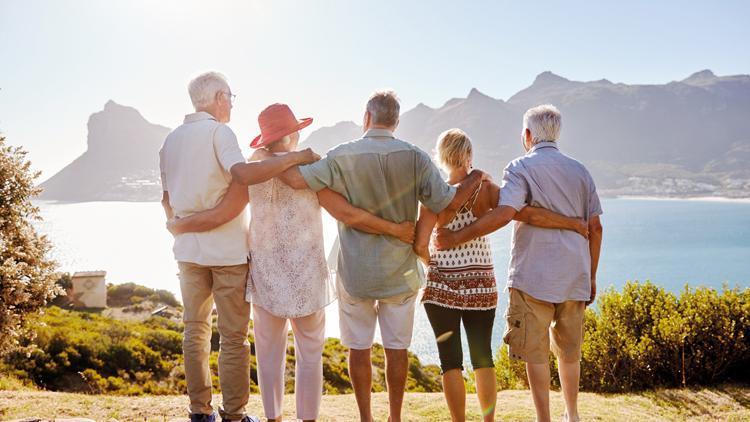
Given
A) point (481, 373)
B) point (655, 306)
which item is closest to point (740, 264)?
point (655, 306)

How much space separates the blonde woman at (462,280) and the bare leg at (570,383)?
56 cm

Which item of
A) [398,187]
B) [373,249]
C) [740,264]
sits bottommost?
[740,264]

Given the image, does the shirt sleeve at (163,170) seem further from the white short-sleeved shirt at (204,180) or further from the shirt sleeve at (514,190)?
the shirt sleeve at (514,190)

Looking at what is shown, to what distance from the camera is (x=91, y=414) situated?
4715mm

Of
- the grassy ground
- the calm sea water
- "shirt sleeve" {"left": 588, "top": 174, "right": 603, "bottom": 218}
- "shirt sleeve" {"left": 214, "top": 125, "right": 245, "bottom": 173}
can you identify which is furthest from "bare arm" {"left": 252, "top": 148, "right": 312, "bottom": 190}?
the calm sea water

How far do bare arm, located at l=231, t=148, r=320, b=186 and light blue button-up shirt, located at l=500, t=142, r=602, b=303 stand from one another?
1.42m

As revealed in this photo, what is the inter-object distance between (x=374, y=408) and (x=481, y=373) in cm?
263

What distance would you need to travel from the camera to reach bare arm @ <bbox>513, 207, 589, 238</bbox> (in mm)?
3387

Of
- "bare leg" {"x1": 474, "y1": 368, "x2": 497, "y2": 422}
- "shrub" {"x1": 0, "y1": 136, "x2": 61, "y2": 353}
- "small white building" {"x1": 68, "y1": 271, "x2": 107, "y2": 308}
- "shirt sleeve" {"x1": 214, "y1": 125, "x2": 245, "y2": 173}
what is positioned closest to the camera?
"shirt sleeve" {"x1": 214, "y1": 125, "x2": 245, "y2": 173}

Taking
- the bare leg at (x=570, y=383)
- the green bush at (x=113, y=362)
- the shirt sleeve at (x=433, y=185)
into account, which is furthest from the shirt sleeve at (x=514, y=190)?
the green bush at (x=113, y=362)

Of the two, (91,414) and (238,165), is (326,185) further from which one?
(91,414)

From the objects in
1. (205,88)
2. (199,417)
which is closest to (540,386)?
(199,417)

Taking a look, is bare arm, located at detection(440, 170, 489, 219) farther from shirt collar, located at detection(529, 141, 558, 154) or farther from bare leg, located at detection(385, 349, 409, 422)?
bare leg, located at detection(385, 349, 409, 422)

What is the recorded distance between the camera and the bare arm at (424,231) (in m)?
3.33
